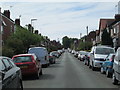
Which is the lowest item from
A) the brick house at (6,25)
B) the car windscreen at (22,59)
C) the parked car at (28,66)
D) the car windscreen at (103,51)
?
the parked car at (28,66)

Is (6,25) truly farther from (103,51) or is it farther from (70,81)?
(70,81)

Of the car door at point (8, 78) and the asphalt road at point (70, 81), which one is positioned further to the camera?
the asphalt road at point (70, 81)

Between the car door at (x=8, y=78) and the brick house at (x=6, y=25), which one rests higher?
the brick house at (x=6, y=25)

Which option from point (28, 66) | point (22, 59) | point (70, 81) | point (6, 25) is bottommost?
point (70, 81)

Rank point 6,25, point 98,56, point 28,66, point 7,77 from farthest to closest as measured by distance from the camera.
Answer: point 6,25 < point 98,56 < point 28,66 < point 7,77

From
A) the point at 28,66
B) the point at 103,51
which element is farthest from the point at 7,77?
the point at 103,51

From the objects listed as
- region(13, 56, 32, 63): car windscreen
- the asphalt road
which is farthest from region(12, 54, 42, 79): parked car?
the asphalt road

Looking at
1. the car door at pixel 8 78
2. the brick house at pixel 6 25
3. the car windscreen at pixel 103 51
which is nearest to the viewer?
the car door at pixel 8 78

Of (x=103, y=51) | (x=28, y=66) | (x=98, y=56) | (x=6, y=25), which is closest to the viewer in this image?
(x=28, y=66)

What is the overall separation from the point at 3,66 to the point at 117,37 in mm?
44182

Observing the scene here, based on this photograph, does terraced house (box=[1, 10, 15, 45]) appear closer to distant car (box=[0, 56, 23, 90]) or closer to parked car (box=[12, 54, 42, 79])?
parked car (box=[12, 54, 42, 79])

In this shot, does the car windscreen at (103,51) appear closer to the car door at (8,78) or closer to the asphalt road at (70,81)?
the asphalt road at (70,81)

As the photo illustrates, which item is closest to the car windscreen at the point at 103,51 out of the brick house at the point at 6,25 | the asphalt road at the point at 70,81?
the asphalt road at the point at 70,81

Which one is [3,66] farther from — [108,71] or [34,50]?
[34,50]
